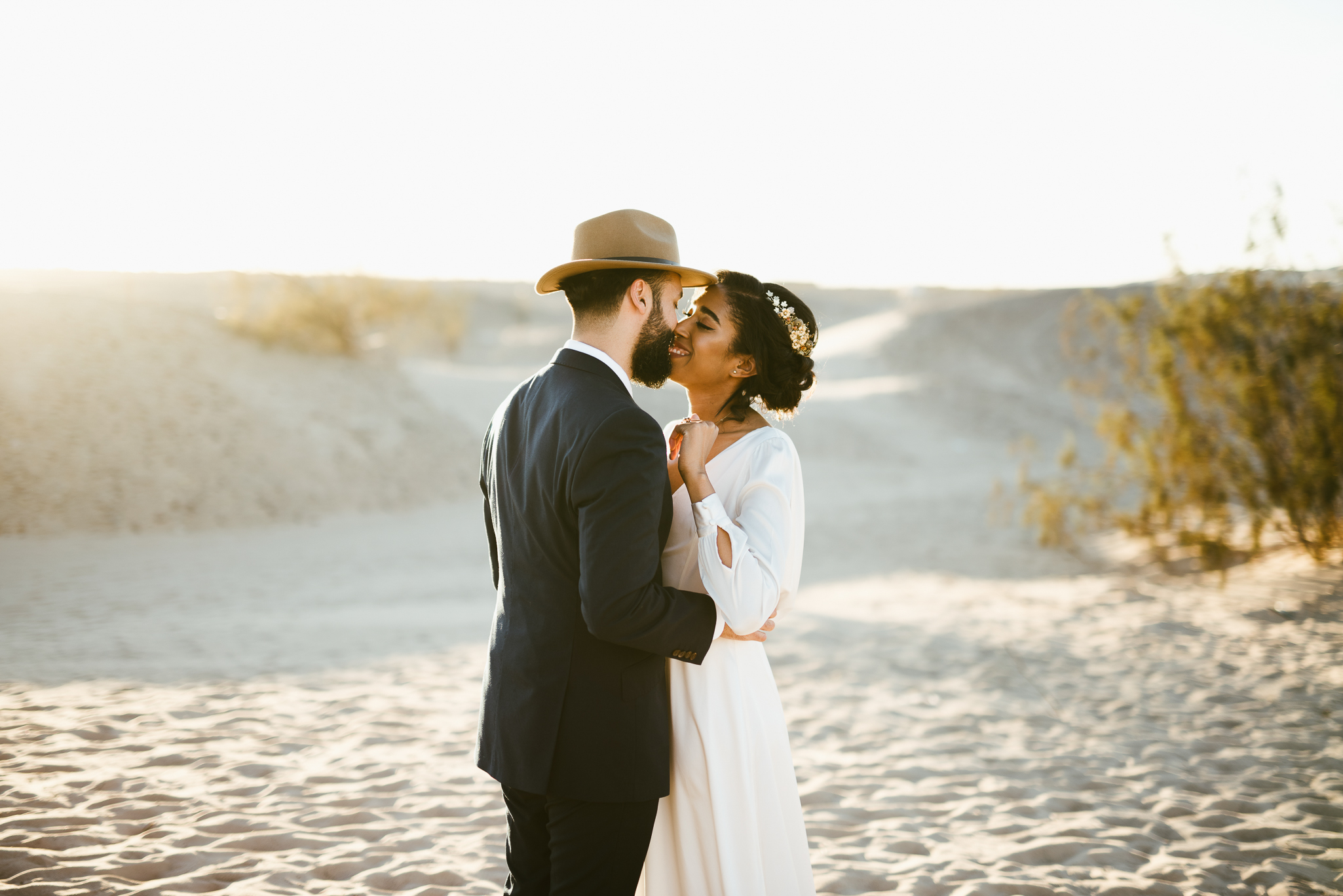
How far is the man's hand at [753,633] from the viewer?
224cm

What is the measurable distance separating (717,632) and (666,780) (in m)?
0.39

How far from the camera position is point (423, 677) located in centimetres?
712

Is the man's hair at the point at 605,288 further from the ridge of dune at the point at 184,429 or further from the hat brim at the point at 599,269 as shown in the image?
the ridge of dune at the point at 184,429

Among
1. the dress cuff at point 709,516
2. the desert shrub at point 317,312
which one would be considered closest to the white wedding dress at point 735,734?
the dress cuff at point 709,516

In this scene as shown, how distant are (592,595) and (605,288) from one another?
79 centimetres

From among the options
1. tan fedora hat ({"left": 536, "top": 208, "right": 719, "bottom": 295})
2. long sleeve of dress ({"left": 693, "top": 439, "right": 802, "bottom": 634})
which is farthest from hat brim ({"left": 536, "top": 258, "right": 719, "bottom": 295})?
long sleeve of dress ({"left": 693, "top": 439, "right": 802, "bottom": 634})

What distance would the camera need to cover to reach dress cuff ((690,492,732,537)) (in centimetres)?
211

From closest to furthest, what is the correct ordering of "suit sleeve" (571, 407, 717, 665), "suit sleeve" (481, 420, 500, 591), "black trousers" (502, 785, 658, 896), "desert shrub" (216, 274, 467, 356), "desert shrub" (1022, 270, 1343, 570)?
1. "suit sleeve" (571, 407, 717, 665)
2. "black trousers" (502, 785, 658, 896)
3. "suit sleeve" (481, 420, 500, 591)
4. "desert shrub" (1022, 270, 1343, 570)
5. "desert shrub" (216, 274, 467, 356)

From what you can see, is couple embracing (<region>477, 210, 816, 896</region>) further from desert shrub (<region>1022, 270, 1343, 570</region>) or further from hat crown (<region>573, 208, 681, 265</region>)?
desert shrub (<region>1022, 270, 1343, 570</region>)

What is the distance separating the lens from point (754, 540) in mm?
2215

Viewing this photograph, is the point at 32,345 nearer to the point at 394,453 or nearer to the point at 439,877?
the point at 394,453

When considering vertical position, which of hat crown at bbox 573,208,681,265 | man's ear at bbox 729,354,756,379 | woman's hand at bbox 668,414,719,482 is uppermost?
hat crown at bbox 573,208,681,265

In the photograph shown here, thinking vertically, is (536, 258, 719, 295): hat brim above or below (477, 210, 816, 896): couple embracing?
above

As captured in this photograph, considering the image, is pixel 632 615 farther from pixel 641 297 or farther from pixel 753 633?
pixel 641 297
